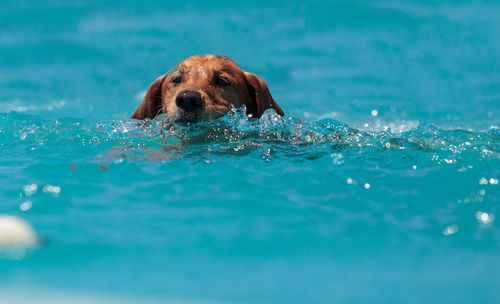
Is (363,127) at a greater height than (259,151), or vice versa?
(363,127)

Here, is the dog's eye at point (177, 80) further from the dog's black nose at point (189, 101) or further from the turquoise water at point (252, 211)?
the dog's black nose at point (189, 101)

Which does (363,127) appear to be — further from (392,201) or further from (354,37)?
(392,201)

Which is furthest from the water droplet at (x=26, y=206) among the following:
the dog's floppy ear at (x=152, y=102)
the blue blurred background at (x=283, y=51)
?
the blue blurred background at (x=283, y=51)

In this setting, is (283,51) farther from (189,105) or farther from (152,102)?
(189,105)

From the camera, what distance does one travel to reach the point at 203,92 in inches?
199

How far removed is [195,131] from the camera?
4984 millimetres

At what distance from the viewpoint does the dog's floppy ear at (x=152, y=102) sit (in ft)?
18.9

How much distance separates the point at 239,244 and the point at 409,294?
2.88ft

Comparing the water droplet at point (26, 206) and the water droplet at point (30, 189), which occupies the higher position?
the water droplet at point (30, 189)

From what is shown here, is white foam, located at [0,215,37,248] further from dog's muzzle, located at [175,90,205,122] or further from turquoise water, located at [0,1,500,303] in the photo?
dog's muzzle, located at [175,90,205,122]

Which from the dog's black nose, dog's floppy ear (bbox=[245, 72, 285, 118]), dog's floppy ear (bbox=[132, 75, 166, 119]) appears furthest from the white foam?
dog's floppy ear (bbox=[245, 72, 285, 118])

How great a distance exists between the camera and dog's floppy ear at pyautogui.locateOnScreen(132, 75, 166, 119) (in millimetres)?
5770

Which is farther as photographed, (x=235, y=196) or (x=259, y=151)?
(x=259, y=151)

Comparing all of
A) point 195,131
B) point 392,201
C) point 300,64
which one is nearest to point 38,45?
point 300,64
